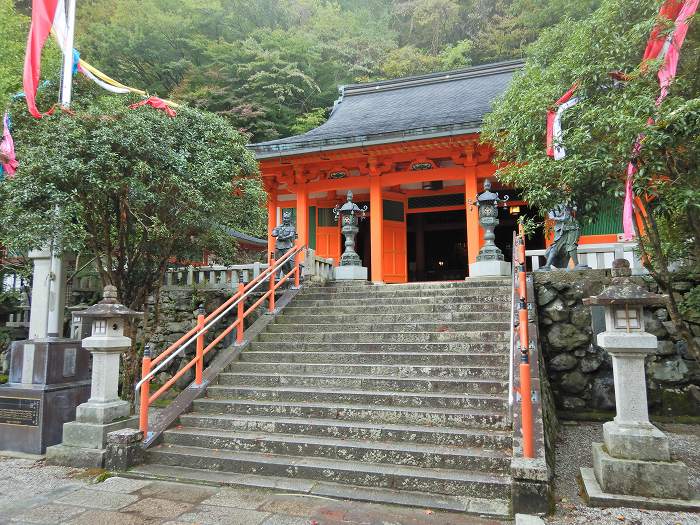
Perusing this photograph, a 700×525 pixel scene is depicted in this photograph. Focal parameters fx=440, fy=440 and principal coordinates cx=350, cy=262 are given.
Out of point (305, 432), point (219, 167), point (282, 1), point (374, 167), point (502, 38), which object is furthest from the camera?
point (282, 1)

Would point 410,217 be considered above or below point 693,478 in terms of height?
above

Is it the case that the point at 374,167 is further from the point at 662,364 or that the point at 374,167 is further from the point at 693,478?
the point at 693,478

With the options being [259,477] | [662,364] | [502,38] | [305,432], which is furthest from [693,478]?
[502,38]

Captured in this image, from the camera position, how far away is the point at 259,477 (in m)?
4.16

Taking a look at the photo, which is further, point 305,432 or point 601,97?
point 601,97

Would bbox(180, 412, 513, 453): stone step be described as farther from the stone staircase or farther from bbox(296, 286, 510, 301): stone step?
bbox(296, 286, 510, 301): stone step

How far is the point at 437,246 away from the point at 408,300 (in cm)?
813

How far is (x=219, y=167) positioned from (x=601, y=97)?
17.2 ft

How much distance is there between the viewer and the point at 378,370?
5.61 meters

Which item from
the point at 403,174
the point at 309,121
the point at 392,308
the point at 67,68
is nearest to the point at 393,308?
the point at 392,308

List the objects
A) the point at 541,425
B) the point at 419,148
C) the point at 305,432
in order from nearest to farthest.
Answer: the point at 541,425 → the point at 305,432 → the point at 419,148

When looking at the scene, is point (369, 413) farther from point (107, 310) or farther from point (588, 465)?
point (107, 310)

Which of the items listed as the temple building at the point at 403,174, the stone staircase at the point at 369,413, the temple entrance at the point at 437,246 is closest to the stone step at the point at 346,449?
the stone staircase at the point at 369,413

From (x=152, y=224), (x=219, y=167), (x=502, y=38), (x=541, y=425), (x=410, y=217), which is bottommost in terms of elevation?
(x=541, y=425)
